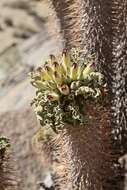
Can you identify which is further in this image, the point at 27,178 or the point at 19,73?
the point at 19,73

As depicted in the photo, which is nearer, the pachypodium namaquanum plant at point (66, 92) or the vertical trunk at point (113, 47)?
the pachypodium namaquanum plant at point (66, 92)

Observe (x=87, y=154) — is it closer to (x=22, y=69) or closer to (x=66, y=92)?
(x=66, y=92)

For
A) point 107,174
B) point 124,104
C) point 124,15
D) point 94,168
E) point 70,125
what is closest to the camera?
point 70,125

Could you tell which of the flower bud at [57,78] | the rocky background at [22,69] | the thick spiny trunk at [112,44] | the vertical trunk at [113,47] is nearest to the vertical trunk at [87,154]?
the flower bud at [57,78]

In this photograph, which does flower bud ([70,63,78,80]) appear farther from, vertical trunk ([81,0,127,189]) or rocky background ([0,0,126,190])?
rocky background ([0,0,126,190])

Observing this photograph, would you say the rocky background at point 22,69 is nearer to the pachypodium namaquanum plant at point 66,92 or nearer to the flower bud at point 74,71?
the pachypodium namaquanum plant at point 66,92

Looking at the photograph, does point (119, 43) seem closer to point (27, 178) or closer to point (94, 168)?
point (94, 168)

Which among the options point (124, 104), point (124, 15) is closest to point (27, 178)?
point (124, 104)
